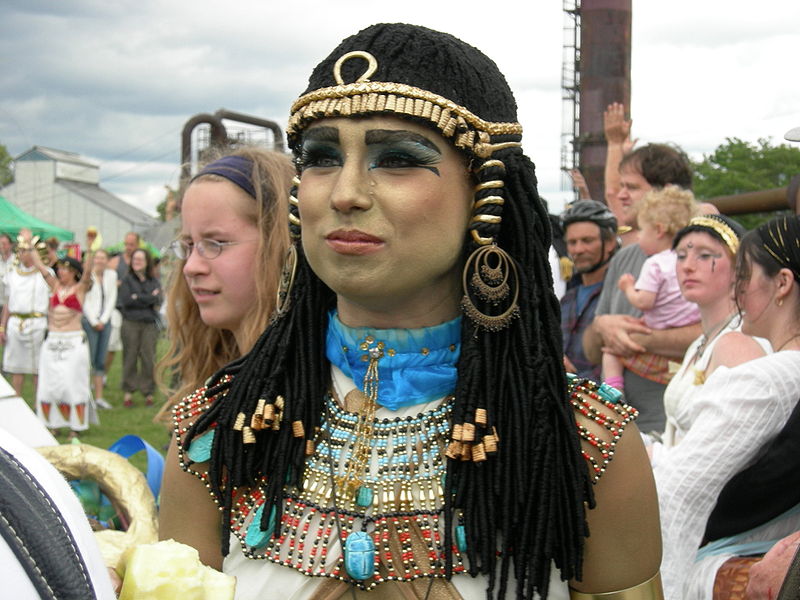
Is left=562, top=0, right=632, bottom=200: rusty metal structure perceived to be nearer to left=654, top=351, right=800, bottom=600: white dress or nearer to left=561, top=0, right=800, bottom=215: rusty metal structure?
left=561, top=0, right=800, bottom=215: rusty metal structure

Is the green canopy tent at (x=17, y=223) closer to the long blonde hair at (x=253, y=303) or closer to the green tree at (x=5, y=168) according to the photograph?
the long blonde hair at (x=253, y=303)

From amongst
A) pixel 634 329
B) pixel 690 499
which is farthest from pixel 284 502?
→ pixel 634 329

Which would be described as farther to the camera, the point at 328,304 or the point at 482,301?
the point at 328,304

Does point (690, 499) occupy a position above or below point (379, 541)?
below

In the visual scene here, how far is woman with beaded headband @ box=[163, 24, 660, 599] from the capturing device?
155 centimetres

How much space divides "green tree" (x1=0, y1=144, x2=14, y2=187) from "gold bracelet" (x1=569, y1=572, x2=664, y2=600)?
53.0 metres

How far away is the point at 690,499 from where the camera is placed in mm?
2705

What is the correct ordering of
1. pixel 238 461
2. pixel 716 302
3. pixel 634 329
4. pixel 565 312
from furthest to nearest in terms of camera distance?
pixel 565 312
pixel 634 329
pixel 716 302
pixel 238 461

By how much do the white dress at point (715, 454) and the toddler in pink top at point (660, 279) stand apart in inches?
63.5

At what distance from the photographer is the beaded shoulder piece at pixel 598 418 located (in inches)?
64.3

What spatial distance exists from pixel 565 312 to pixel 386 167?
3871 mm

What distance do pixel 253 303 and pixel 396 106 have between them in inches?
46.6

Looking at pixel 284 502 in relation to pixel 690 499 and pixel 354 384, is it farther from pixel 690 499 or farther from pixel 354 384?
pixel 690 499

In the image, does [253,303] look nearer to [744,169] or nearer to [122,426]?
[122,426]
